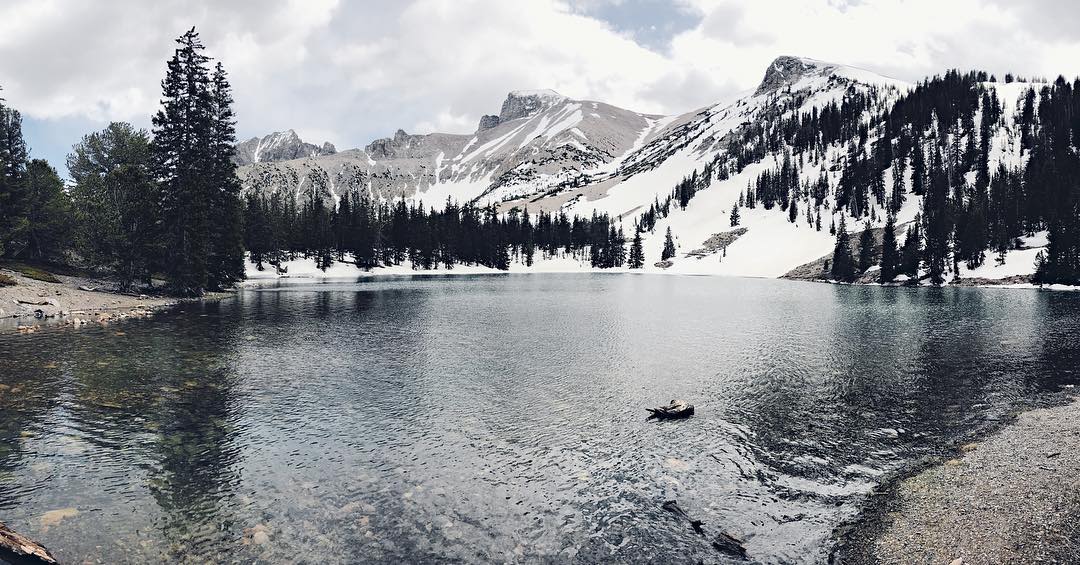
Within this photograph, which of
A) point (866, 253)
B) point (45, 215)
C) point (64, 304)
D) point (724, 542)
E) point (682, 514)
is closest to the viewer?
point (724, 542)

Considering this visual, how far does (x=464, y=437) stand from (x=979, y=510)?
624 inches

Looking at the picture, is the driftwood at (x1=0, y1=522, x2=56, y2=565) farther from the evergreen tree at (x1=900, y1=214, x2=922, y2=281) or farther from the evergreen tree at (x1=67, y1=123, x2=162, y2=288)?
the evergreen tree at (x1=900, y1=214, x2=922, y2=281)

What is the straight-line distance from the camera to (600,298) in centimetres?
8850

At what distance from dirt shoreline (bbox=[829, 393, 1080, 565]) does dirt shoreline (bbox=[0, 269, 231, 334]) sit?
53.8 metres

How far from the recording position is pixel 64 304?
52.4 meters

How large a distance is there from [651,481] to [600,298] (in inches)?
2842

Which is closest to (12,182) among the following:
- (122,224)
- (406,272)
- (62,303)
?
(122,224)

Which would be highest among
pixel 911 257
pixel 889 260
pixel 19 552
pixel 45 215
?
pixel 45 215

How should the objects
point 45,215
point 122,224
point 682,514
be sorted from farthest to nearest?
point 45,215 → point 122,224 → point 682,514

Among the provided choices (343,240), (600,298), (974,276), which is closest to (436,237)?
(343,240)

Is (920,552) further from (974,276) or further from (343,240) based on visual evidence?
(343,240)

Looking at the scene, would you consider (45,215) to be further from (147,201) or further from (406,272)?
(406,272)

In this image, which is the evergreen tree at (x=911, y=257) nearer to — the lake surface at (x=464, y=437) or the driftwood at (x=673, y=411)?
the lake surface at (x=464, y=437)

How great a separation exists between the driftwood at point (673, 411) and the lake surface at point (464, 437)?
0.71 m
